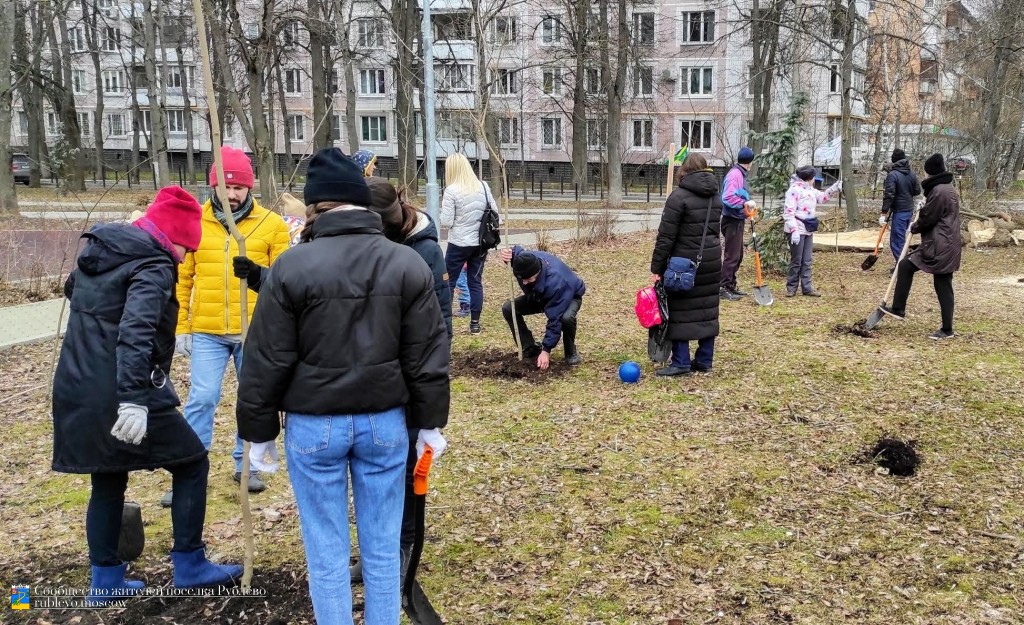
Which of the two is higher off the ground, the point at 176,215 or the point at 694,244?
the point at 176,215

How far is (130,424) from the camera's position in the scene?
3.21 meters

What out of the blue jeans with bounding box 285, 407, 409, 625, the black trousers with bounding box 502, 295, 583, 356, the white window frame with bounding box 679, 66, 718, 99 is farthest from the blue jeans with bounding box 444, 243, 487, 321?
the white window frame with bounding box 679, 66, 718, 99

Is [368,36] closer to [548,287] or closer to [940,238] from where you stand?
[940,238]

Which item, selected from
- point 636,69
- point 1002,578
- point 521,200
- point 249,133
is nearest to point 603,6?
point 636,69

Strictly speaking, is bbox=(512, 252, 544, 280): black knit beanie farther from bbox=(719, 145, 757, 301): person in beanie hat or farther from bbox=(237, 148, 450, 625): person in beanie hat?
bbox=(719, 145, 757, 301): person in beanie hat

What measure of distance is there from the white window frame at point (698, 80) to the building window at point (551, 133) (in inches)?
266

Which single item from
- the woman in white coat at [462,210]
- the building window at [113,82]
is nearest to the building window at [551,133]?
the building window at [113,82]

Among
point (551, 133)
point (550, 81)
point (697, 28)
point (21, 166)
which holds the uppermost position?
point (697, 28)

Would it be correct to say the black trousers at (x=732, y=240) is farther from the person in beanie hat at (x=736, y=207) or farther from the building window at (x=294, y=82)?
the building window at (x=294, y=82)

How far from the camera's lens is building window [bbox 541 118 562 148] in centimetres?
4634

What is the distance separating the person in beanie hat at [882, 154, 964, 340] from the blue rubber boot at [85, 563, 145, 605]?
7401mm

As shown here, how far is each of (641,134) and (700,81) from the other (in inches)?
159

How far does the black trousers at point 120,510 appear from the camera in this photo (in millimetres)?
3535

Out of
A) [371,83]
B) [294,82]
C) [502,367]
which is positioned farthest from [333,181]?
[294,82]
